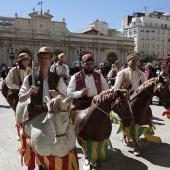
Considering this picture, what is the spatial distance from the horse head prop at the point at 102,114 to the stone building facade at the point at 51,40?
35813 millimetres

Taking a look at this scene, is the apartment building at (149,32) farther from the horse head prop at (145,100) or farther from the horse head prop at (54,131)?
the horse head prop at (54,131)

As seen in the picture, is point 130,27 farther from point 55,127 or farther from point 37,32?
point 55,127

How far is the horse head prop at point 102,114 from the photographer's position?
11.0 feet

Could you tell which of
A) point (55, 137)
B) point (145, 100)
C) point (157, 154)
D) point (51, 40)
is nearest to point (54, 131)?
point (55, 137)

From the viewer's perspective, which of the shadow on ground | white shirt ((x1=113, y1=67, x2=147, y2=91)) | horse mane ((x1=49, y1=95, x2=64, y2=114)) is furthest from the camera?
white shirt ((x1=113, y1=67, x2=147, y2=91))

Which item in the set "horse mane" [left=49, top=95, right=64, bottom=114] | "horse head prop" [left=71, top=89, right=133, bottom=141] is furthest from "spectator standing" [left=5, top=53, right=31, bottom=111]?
"horse mane" [left=49, top=95, right=64, bottom=114]

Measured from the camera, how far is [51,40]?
1666 inches

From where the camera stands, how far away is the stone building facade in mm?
39994

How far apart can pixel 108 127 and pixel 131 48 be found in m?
48.4

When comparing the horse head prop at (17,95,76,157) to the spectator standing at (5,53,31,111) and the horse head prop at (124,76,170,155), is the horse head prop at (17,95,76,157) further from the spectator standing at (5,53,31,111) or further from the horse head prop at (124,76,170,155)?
the spectator standing at (5,53,31,111)

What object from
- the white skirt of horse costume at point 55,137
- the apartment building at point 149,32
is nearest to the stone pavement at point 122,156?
the white skirt of horse costume at point 55,137

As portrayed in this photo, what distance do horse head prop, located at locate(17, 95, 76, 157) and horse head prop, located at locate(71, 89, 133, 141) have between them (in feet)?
2.13

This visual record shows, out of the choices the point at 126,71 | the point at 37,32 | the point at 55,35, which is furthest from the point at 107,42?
the point at 126,71

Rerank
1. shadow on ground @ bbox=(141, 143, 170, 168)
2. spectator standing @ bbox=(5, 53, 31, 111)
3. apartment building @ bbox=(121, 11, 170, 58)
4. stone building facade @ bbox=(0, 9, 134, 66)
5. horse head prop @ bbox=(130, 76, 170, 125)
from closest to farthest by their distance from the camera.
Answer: horse head prop @ bbox=(130, 76, 170, 125) → shadow on ground @ bbox=(141, 143, 170, 168) → spectator standing @ bbox=(5, 53, 31, 111) → stone building facade @ bbox=(0, 9, 134, 66) → apartment building @ bbox=(121, 11, 170, 58)
